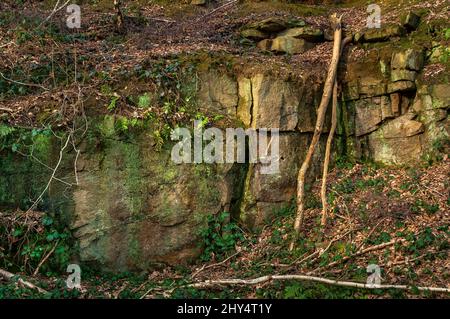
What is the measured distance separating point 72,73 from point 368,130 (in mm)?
6824

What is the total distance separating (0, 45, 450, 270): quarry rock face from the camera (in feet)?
24.1

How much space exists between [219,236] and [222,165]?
145cm

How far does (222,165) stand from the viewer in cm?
802

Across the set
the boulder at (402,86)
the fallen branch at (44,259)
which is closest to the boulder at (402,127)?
the boulder at (402,86)

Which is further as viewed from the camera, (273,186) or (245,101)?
(245,101)

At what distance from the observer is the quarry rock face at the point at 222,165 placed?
7352 mm

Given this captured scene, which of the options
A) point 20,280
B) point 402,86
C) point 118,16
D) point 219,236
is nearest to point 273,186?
point 219,236

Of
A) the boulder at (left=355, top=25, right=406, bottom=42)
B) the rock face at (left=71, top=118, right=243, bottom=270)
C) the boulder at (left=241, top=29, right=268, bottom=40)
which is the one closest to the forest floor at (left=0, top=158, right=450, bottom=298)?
the rock face at (left=71, top=118, right=243, bottom=270)

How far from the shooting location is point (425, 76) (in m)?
8.73

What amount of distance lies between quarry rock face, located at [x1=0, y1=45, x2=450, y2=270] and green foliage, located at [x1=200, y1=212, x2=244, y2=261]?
20 centimetres

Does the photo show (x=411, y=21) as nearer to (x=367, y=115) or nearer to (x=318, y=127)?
(x=367, y=115)

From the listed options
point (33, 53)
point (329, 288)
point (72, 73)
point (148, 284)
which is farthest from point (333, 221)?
point (33, 53)

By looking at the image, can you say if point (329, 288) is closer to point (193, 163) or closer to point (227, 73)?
point (193, 163)

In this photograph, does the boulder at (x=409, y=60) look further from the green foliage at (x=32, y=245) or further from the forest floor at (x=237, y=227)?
the green foliage at (x=32, y=245)
